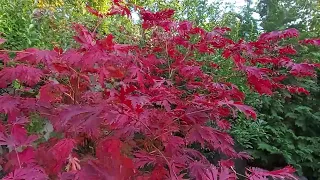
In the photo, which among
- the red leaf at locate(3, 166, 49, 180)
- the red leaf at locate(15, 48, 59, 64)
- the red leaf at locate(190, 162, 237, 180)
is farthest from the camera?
the red leaf at locate(15, 48, 59, 64)

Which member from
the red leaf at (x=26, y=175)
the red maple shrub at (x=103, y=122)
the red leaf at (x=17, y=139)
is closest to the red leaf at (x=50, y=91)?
the red maple shrub at (x=103, y=122)

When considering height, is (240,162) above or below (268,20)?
below

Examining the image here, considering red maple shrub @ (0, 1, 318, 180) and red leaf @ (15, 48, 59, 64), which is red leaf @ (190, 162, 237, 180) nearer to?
red maple shrub @ (0, 1, 318, 180)

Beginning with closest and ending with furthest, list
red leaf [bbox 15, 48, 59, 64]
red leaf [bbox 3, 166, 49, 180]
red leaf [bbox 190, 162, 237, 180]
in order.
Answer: red leaf [bbox 3, 166, 49, 180] < red leaf [bbox 190, 162, 237, 180] < red leaf [bbox 15, 48, 59, 64]

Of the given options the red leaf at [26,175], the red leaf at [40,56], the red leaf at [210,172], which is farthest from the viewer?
the red leaf at [40,56]

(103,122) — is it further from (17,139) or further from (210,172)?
(210,172)

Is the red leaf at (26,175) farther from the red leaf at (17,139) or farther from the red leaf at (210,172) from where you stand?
the red leaf at (210,172)

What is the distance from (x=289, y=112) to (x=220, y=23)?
1.34 meters

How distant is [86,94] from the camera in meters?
1.72

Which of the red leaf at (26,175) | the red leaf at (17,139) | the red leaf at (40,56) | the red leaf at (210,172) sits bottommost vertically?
the red leaf at (210,172)

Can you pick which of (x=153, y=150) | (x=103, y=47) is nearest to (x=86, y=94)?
(x=103, y=47)

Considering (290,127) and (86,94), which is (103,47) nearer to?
(86,94)

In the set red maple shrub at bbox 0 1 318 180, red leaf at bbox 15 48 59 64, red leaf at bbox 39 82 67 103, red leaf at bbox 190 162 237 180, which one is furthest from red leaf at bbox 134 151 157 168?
red leaf at bbox 15 48 59 64

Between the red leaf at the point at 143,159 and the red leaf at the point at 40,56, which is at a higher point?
the red leaf at the point at 40,56
